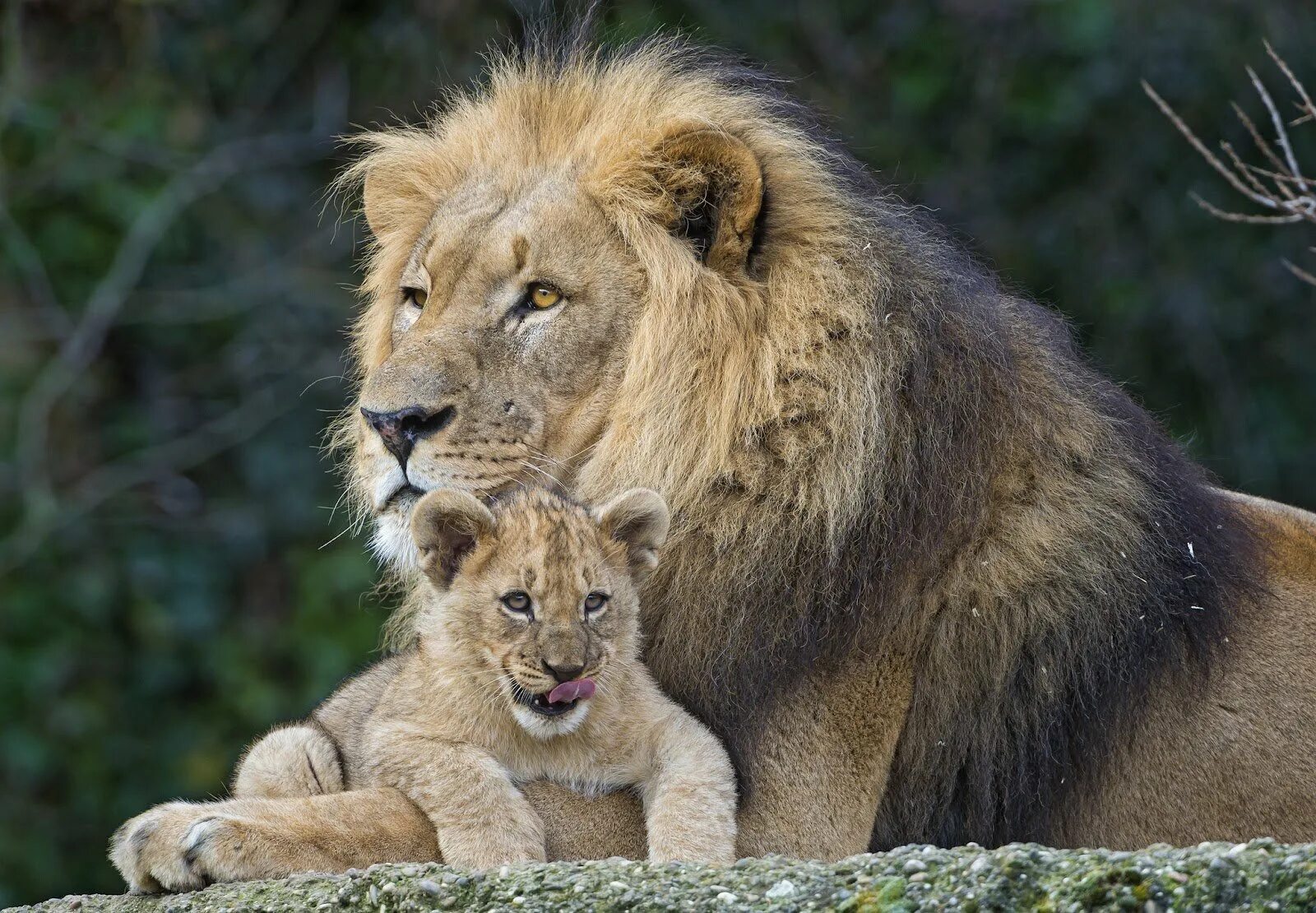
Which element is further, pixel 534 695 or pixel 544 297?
pixel 544 297

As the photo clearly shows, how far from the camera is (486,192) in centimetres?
387

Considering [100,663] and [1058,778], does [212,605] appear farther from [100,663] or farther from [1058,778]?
[1058,778]

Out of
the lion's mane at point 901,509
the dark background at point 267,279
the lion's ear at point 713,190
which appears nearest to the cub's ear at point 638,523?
the lion's mane at point 901,509

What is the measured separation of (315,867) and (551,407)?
0.97 m

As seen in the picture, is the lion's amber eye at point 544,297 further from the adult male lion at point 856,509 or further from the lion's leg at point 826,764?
the lion's leg at point 826,764

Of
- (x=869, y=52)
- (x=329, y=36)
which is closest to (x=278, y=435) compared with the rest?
(x=329, y=36)

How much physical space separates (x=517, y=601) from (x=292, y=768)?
2.31ft

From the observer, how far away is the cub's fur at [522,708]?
3100 mm

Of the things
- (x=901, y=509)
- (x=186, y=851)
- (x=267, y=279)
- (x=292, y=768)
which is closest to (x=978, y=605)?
(x=901, y=509)

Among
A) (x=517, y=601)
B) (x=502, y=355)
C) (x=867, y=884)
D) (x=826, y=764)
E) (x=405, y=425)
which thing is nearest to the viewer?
(x=867, y=884)

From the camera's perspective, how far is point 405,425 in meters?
3.43

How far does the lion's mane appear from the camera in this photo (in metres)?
3.45

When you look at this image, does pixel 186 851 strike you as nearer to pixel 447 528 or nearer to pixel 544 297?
pixel 447 528

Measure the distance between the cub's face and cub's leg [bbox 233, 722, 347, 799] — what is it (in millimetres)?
465
